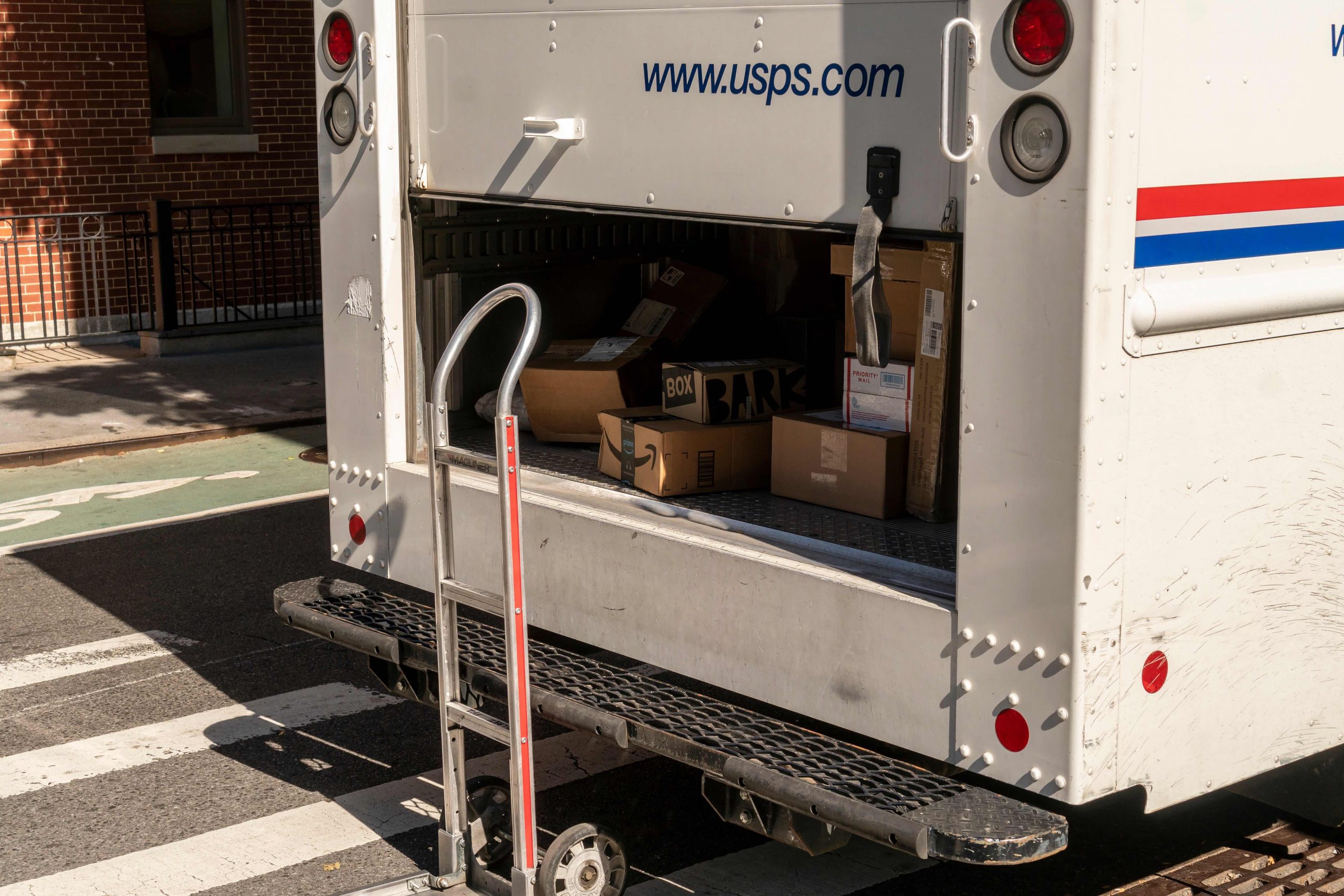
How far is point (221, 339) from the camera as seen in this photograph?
13.8 m

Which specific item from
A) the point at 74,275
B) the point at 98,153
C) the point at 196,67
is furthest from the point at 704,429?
the point at 196,67

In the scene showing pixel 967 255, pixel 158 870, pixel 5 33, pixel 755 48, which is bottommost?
pixel 158 870

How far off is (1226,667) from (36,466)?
8.26 metres

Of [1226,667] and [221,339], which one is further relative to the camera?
[221,339]

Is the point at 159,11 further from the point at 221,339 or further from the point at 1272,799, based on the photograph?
the point at 1272,799

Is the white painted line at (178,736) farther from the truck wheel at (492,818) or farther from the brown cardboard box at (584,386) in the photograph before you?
the truck wheel at (492,818)

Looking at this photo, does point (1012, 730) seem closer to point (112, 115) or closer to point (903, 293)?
point (903, 293)

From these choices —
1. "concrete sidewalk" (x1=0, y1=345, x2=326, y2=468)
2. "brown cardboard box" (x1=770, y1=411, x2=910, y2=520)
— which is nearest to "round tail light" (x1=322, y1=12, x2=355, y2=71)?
"brown cardboard box" (x1=770, y1=411, x2=910, y2=520)

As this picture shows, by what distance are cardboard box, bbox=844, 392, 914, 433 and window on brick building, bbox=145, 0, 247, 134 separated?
39.4 feet

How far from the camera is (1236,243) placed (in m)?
3.18

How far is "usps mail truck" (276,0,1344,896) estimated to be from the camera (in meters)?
3.01

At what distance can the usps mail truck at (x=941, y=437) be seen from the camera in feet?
9.87

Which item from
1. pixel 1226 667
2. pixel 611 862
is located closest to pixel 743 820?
pixel 611 862

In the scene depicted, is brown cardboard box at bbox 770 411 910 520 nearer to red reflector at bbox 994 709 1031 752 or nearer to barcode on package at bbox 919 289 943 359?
barcode on package at bbox 919 289 943 359
